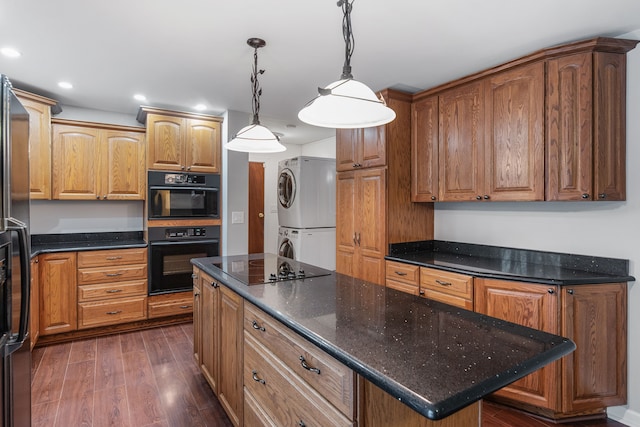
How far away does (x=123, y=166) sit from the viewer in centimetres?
373

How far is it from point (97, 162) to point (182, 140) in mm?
893

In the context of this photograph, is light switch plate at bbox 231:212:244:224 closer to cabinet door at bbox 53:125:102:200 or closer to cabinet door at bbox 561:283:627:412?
cabinet door at bbox 53:125:102:200

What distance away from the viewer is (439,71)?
274 cm

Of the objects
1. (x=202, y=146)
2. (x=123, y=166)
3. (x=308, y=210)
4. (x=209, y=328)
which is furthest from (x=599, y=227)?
(x=123, y=166)

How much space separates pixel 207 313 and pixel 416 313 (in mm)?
1473

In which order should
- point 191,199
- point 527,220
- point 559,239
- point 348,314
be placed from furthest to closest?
point 191,199, point 527,220, point 559,239, point 348,314

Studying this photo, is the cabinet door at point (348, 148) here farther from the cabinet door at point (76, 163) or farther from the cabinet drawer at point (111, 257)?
the cabinet door at point (76, 163)

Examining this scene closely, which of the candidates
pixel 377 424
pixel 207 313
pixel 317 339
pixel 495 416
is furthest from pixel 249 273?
pixel 495 416

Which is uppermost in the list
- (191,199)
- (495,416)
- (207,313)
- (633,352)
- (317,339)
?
(191,199)

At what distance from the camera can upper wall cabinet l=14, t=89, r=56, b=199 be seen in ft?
10.2

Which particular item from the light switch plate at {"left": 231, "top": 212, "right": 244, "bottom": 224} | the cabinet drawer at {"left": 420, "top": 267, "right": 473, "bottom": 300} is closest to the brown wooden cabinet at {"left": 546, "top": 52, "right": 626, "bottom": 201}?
the cabinet drawer at {"left": 420, "top": 267, "right": 473, "bottom": 300}

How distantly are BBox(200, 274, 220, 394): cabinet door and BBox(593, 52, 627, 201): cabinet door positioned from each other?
7.99 feet

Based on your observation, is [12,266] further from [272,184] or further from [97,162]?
[272,184]

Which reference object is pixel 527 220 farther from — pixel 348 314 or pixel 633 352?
pixel 348 314
